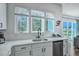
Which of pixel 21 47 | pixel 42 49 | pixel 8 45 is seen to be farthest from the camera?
pixel 42 49

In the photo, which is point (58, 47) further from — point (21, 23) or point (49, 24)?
point (21, 23)

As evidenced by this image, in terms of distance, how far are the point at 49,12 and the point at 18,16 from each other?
0.70m

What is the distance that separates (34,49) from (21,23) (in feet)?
2.05

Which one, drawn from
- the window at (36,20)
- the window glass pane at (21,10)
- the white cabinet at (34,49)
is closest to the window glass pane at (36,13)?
the window at (36,20)

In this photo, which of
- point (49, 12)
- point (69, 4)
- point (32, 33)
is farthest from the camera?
point (49, 12)

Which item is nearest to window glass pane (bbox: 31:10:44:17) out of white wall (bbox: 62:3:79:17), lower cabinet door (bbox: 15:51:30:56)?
white wall (bbox: 62:3:79:17)

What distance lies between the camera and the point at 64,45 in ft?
9.53

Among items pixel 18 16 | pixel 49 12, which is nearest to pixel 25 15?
pixel 18 16

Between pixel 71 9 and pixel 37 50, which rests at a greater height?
pixel 71 9

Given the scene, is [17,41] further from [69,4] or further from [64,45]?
[69,4]

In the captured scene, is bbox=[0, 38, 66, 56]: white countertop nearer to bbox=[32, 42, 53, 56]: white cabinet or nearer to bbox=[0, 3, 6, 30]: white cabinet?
bbox=[32, 42, 53, 56]: white cabinet

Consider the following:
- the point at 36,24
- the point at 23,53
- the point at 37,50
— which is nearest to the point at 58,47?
the point at 37,50

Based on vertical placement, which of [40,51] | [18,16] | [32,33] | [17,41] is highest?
[18,16]

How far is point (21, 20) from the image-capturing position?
8.31 feet
